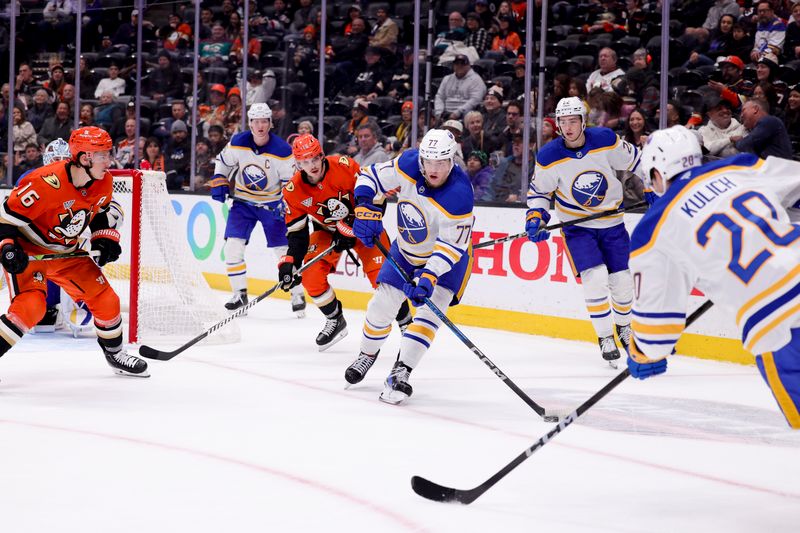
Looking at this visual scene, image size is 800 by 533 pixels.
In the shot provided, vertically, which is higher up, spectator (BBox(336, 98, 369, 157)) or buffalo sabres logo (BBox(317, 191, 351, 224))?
spectator (BBox(336, 98, 369, 157))

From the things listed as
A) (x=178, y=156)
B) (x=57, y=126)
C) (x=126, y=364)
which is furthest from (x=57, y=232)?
(x=57, y=126)

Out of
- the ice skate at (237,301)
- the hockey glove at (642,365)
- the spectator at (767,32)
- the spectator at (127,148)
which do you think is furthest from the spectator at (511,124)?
the spectator at (127,148)

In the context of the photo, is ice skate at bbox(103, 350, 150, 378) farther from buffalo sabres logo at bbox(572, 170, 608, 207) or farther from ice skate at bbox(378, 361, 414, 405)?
buffalo sabres logo at bbox(572, 170, 608, 207)

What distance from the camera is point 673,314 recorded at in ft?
7.86

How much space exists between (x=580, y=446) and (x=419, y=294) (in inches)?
34.1

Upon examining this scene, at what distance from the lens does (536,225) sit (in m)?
4.91

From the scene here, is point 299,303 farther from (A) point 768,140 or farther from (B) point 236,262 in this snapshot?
(A) point 768,140

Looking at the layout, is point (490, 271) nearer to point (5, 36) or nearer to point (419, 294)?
point (419, 294)

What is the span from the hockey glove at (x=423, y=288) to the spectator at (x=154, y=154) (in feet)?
17.8

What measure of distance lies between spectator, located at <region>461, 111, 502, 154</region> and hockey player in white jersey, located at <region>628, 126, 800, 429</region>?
3837 millimetres

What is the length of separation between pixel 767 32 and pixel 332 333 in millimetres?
2893

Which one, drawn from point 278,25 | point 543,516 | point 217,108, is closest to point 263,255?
point 217,108

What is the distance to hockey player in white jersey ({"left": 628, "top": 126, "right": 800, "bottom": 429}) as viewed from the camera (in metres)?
2.23

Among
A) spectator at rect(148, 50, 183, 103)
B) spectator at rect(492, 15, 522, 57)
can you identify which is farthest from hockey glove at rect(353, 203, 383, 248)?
spectator at rect(148, 50, 183, 103)
